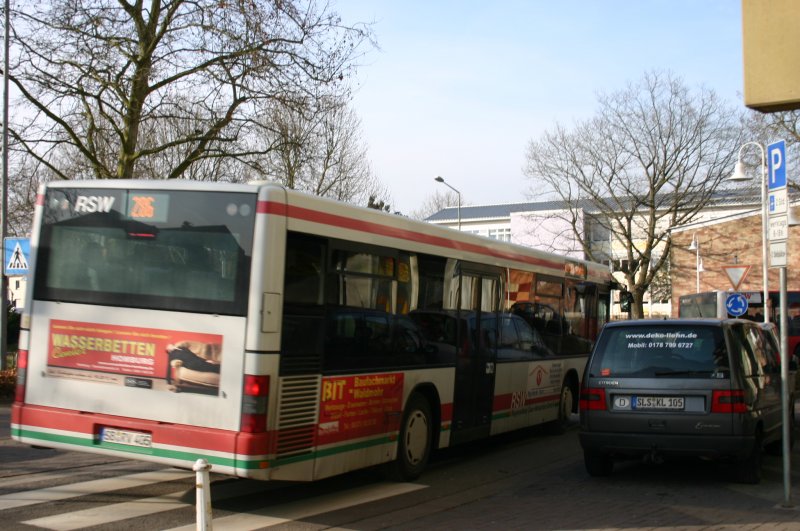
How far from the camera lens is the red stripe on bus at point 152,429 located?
22.7ft

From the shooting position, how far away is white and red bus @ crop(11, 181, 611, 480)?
278 inches

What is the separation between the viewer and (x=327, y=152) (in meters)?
30.1

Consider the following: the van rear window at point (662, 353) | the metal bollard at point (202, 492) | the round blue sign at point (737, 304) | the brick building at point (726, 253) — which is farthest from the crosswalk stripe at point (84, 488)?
the brick building at point (726, 253)

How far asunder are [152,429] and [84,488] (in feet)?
6.03

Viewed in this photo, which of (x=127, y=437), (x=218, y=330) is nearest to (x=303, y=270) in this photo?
(x=218, y=330)

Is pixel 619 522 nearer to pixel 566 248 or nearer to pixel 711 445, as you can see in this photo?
pixel 711 445

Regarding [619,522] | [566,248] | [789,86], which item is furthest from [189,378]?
[566,248]

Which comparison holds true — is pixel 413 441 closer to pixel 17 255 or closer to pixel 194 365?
pixel 194 365

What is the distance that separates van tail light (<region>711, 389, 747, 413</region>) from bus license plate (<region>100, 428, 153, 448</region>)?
560 centimetres

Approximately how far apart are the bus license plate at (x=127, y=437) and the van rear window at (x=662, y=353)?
4.87m

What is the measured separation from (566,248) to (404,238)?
39383 millimetres

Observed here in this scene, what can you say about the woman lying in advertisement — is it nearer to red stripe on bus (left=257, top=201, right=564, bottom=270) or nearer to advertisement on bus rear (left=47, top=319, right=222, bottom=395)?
advertisement on bus rear (left=47, top=319, right=222, bottom=395)

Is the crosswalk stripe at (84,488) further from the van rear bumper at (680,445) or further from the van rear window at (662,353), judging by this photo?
the van rear window at (662,353)

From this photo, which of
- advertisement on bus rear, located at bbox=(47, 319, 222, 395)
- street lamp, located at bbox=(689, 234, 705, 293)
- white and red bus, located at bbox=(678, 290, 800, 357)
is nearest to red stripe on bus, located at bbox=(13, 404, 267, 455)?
advertisement on bus rear, located at bbox=(47, 319, 222, 395)
